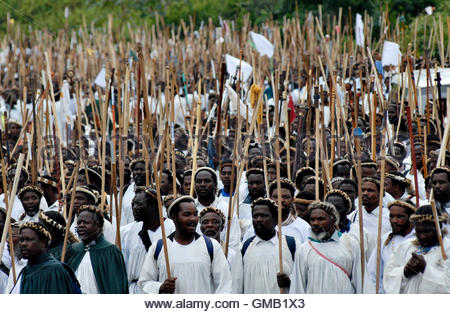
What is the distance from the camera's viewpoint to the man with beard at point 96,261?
5.67m

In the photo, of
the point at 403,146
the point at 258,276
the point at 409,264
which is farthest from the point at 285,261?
the point at 403,146

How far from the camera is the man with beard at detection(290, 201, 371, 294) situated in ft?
18.0

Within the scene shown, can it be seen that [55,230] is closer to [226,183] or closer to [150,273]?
[150,273]

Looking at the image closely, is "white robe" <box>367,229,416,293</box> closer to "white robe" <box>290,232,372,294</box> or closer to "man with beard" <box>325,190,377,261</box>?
"white robe" <box>290,232,372,294</box>

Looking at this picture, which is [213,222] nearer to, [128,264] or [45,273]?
[128,264]

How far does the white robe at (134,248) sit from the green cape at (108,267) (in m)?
0.32

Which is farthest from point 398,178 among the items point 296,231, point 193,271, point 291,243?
point 193,271

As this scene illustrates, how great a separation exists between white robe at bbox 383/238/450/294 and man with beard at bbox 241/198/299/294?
0.72 metres

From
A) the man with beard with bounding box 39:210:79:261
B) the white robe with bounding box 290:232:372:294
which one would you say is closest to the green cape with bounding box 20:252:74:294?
the man with beard with bounding box 39:210:79:261

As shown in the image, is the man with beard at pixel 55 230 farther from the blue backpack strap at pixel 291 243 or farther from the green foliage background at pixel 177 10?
the green foliage background at pixel 177 10

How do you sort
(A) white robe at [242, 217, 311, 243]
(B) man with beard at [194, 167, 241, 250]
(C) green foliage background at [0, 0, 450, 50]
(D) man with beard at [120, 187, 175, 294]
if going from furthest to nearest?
1. (C) green foliage background at [0, 0, 450, 50]
2. (B) man with beard at [194, 167, 241, 250]
3. (A) white robe at [242, 217, 311, 243]
4. (D) man with beard at [120, 187, 175, 294]

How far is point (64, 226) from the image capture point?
6.03 m

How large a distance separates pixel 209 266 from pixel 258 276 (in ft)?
1.41

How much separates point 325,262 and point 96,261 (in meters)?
1.55
